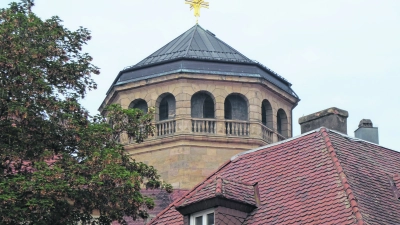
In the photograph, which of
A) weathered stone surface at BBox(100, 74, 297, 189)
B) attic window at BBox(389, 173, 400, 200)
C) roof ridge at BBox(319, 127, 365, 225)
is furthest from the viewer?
weathered stone surface at BBox(100, 74, 297, 189)

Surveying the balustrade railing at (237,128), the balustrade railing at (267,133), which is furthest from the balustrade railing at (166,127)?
the balustrade railing at (267,133)

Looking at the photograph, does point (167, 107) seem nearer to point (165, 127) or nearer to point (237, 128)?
point (165, 127)

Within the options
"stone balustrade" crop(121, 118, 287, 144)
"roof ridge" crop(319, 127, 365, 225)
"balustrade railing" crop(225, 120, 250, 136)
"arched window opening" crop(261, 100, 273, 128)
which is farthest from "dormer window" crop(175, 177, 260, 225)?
"arched window opening" crop(261, 100, 273, 128)

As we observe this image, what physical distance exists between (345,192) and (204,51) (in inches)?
1068

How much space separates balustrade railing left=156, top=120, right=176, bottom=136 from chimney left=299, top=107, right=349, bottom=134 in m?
18.8

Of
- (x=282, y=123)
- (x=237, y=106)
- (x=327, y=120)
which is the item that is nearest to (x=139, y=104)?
(x=237, y=106)

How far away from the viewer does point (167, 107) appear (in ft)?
178

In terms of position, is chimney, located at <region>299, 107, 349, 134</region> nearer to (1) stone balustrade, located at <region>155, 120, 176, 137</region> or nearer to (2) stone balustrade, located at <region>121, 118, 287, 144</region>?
(2) stone balustrade, located at <region>121, 118, 287, 144</region>

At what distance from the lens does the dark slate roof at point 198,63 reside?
53.6m

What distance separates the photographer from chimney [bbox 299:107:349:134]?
34.5 meters

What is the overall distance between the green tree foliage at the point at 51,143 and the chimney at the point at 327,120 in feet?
17.5

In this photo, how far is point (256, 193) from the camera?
100ft

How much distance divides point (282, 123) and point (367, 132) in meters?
20.7

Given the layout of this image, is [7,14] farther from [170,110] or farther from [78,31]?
[170,110]
